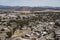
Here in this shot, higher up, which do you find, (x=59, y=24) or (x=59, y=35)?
(x=59, y=35)

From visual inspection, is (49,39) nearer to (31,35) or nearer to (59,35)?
(59,35)

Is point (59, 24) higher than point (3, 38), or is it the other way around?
point (3, 38)

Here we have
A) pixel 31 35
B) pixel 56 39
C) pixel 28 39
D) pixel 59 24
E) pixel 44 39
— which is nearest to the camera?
pixel 56 39

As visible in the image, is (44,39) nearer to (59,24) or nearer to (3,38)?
(3,38)

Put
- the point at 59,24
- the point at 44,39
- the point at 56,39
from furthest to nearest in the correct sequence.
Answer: the point at 59,24 < the point at 44,39 < the point at 56,39

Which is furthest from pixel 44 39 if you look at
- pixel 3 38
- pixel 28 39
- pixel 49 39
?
pixel 3 38

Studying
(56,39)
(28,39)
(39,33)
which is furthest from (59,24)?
(56,39)

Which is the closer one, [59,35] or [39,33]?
[59,35]

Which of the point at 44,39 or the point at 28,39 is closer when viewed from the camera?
the point at 44,39

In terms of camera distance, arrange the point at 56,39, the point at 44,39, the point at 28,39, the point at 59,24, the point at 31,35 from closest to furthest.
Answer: the point at 56,39 < the point at 44,39 < the point at 28,39 < the point at 31,35 < the point at 59,24
